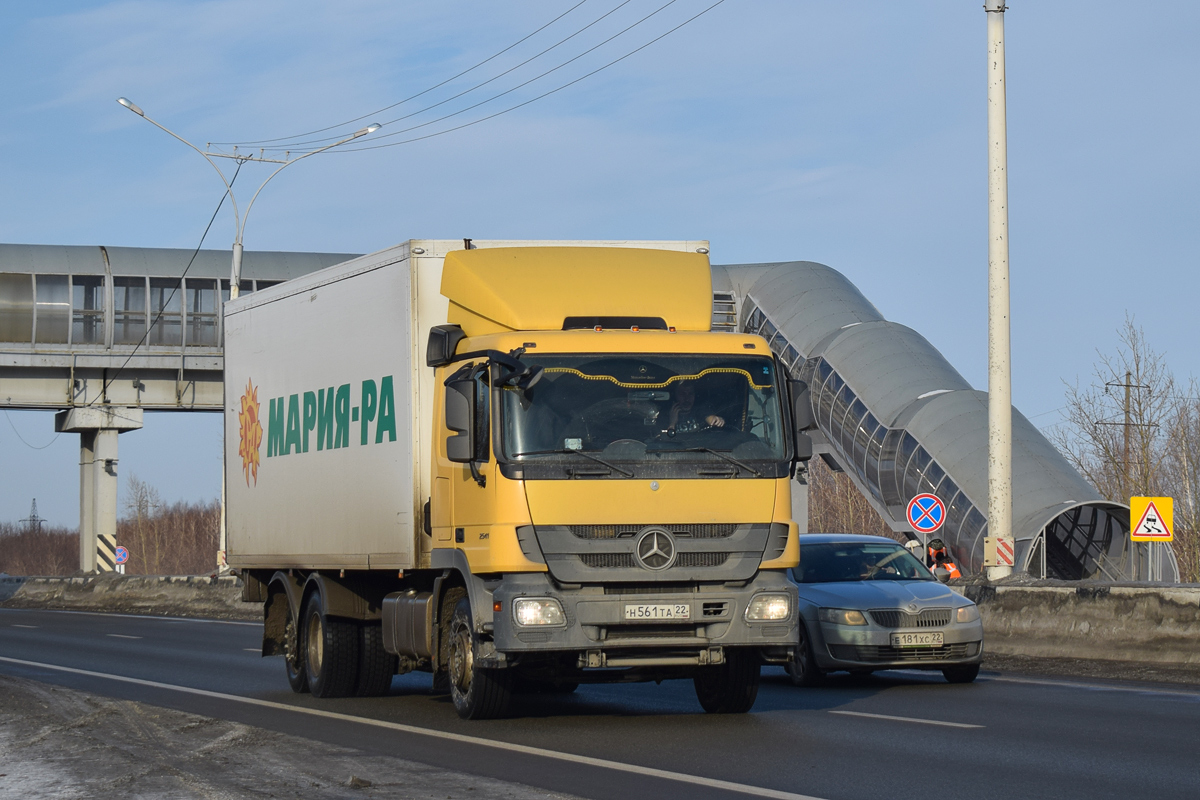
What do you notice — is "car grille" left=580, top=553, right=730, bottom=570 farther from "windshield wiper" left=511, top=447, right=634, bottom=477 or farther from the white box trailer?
the white box trailer

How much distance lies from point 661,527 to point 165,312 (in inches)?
1382

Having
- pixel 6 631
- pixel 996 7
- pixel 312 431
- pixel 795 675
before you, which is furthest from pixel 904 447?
pixel 312 431

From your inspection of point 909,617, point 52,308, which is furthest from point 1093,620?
point 52,308

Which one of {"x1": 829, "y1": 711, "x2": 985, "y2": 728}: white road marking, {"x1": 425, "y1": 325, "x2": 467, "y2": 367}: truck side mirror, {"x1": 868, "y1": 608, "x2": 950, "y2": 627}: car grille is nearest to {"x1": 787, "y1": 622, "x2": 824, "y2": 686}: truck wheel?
{"x1": 868, "y1": 608, "x2": 950, "y2": 627}: car grille

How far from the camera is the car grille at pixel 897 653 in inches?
574

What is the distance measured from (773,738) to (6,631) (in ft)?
70.1

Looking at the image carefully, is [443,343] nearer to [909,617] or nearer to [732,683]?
[732,683]

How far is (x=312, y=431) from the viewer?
1419 cm

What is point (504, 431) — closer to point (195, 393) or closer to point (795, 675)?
point (795, 675)

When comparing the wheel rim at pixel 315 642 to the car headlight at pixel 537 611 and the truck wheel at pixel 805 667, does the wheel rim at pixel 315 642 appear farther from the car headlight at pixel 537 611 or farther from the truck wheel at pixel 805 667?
the truck wheel at pixel 805 667

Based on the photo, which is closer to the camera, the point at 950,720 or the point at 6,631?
the point at 950,720

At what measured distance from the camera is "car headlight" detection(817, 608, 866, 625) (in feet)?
48.5

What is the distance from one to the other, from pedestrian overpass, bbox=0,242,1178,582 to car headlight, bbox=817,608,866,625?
24.2m

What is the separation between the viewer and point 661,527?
1066 centimetres
